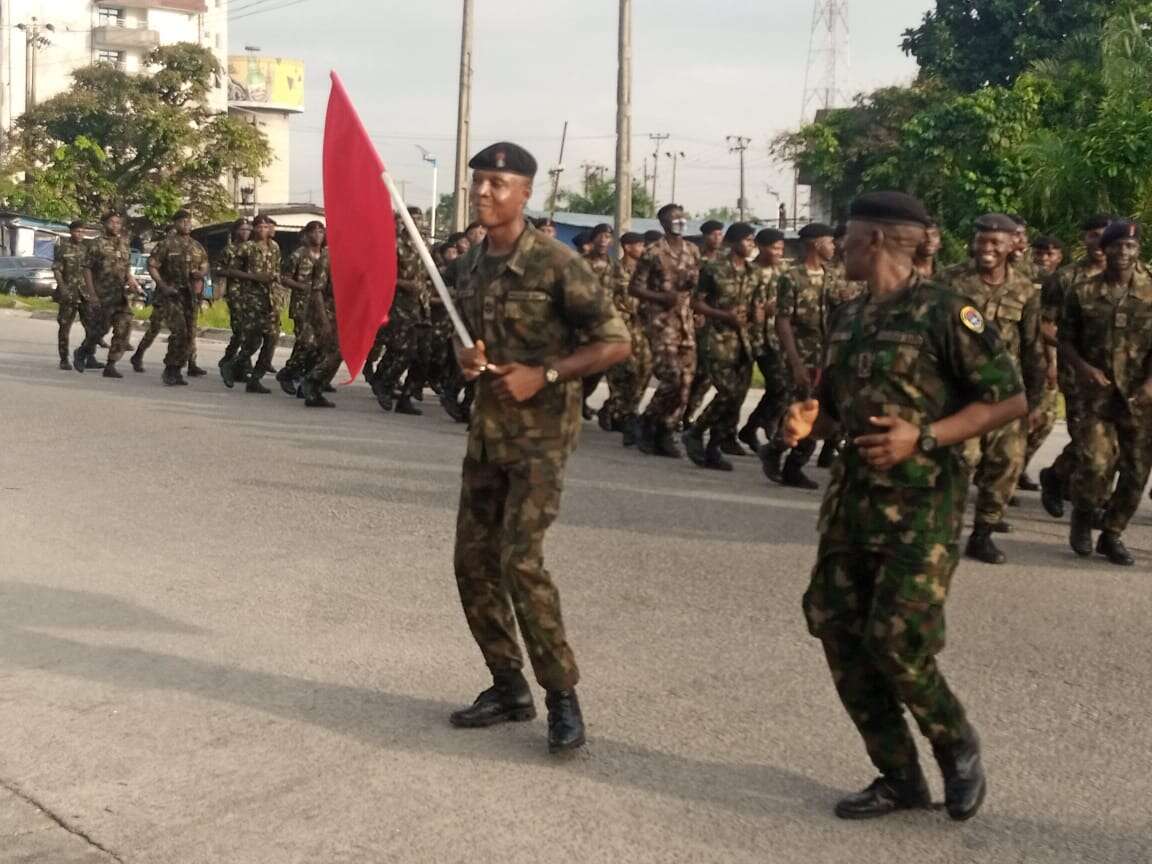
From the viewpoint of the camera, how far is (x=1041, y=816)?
4.60 meters

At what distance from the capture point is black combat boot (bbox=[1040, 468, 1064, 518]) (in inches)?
402

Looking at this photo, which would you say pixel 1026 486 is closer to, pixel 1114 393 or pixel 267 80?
pixel 1114 393

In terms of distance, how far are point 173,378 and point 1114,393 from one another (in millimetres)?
11032

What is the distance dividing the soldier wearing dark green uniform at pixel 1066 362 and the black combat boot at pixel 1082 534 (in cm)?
24

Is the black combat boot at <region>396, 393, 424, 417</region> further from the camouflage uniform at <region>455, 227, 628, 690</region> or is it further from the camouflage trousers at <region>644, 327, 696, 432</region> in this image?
the camouflage uniform at <region>455, 227, 628, 690</region>

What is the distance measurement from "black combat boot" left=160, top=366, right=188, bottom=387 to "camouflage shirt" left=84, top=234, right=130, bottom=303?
1.99m

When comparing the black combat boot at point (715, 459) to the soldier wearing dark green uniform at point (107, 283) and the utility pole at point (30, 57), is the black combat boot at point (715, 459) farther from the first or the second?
the utility pole at point (30, 57)

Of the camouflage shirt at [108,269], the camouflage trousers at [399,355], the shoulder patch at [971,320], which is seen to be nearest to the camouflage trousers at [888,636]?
the shoulder patch at [971,320]

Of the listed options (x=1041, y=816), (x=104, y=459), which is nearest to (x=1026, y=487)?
(x=104, y=459)

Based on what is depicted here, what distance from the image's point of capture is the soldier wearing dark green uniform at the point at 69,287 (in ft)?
64.3

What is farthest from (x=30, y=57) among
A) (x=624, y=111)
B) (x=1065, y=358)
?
(x=1065, y=358)

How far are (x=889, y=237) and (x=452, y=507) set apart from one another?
18.8ft

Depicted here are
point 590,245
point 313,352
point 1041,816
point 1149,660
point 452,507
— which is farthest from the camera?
point 313,352

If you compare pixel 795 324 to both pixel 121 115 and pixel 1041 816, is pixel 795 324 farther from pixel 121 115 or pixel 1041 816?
pixel 121 115
